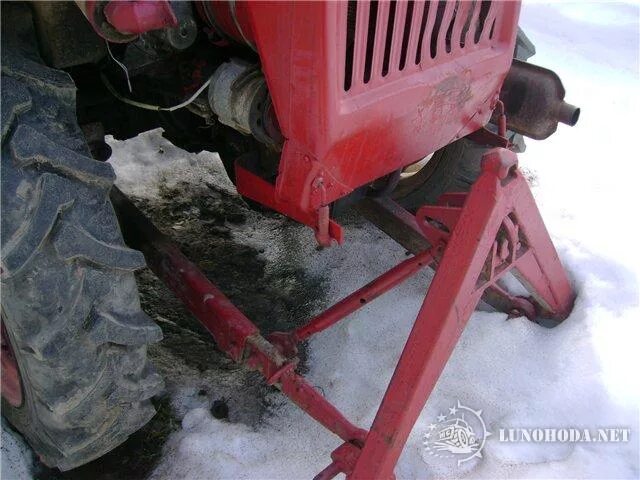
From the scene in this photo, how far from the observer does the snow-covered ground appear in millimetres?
1886

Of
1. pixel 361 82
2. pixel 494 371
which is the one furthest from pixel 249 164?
pixel 494 371

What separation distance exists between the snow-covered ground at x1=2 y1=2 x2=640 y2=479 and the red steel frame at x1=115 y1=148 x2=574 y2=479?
339 millimetres

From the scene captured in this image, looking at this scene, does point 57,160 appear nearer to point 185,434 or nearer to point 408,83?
point 408,83

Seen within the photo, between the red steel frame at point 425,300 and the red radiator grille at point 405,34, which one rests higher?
the red radiator grille at point 405,34

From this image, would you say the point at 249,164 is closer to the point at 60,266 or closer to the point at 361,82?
the point at 361,82

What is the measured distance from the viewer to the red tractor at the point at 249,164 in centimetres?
125

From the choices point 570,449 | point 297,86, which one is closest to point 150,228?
point 297,86

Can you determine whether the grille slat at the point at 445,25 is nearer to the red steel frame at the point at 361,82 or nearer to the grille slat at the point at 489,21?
the red steel frame at the point at 361,82

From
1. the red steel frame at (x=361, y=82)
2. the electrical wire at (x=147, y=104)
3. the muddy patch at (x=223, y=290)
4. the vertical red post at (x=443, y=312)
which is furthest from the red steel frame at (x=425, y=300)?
the muddy patch at (x=223, y=290)

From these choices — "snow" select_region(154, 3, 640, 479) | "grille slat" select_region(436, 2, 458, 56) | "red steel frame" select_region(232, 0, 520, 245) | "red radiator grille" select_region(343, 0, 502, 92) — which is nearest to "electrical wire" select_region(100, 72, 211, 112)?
"red steel frame" select_region(232, 0, 520, 245)

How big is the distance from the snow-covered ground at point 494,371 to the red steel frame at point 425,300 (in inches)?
13.4

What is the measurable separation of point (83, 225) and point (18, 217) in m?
0.13

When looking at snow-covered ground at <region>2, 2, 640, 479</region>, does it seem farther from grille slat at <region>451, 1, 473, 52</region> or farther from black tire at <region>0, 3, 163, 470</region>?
grille slat at <region>451, 1, 473, 52</region>

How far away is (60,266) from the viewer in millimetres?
1289
